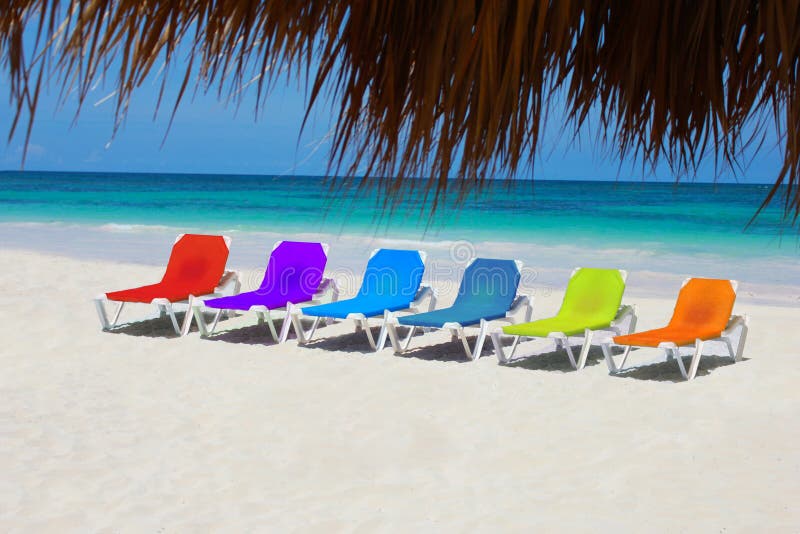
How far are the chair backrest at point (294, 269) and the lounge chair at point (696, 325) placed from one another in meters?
2.44

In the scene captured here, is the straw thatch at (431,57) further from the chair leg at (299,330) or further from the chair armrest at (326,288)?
the chair armrest at (326,288)

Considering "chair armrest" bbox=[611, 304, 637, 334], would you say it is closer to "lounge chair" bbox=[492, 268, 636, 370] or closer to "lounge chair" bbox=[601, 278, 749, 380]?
"lounge chair" bbox=[492, 268, 636, 370]

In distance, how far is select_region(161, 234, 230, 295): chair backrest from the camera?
24.7ft

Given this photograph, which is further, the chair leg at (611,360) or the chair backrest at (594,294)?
the chair backrest at (594,294)

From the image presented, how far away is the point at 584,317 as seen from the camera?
21.1 feet

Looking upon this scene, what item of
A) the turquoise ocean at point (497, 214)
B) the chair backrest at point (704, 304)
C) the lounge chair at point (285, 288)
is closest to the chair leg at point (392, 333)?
the lounge chair at point (285, 288)

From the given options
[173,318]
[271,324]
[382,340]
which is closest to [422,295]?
[382,340]

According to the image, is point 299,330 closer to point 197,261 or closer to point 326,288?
point 326,288

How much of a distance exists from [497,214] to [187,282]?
20.3 metres

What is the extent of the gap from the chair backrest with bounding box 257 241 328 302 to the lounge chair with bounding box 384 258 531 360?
84 cm

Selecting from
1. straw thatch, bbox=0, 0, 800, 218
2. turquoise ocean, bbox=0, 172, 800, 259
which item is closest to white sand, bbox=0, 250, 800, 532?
straw thatch, bbox=0, 0, 800, 218

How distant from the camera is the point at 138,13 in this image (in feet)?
3.85

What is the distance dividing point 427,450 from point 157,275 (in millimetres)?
7867

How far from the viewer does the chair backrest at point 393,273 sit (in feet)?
Answer: 23.3
